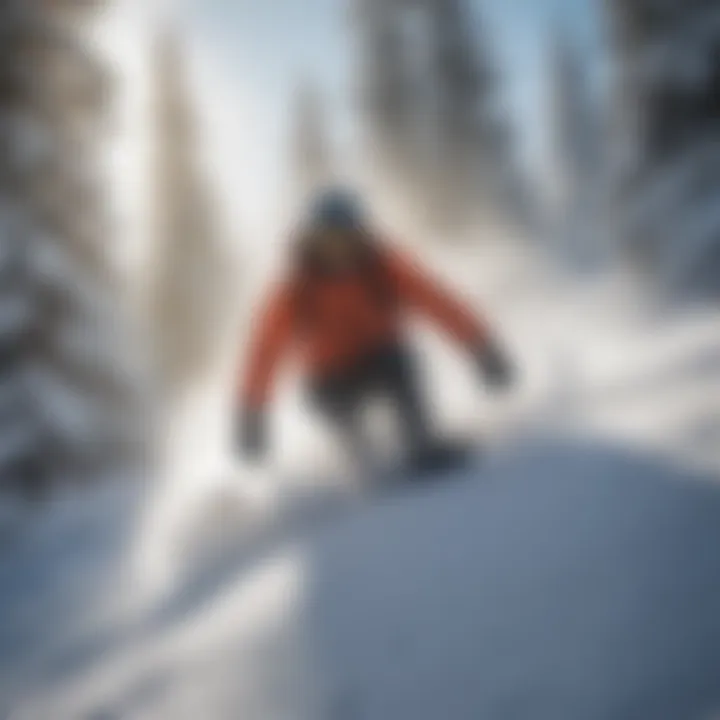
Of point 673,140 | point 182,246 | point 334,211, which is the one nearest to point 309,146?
point 182,246

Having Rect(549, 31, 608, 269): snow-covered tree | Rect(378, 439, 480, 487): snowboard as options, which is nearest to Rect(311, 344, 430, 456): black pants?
Rect(378, 439, 480, 487): snowboard

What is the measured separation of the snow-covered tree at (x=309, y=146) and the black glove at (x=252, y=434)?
2262 centimetres

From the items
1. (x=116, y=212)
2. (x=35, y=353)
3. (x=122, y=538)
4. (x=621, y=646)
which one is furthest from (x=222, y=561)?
(x=116, y=212)

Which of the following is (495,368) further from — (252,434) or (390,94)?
(390,94)

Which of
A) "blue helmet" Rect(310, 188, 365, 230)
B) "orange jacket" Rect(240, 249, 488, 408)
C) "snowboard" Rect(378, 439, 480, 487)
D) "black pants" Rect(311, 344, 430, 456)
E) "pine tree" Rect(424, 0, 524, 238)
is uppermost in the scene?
"pine tree" Rect(424, 0, 524, 238)

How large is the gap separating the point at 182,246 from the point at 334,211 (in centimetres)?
1863

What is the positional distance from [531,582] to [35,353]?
24.6 ft

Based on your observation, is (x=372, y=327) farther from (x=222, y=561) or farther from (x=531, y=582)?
(x=531, y=582)

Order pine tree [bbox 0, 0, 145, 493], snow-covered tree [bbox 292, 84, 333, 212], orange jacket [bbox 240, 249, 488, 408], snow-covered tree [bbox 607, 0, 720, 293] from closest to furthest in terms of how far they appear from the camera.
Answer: orange jacket [bbox 240, 249, 488, 408]
pine tree [bbox 0, 0, 145, 493]
snow-covered tree [bbox 607, 0, 720, 293]
snow-covered tree [bbox 292, 84, 333, 212]

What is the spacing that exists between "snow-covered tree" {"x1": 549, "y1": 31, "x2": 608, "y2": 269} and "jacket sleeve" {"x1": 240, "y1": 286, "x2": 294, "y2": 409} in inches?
1318

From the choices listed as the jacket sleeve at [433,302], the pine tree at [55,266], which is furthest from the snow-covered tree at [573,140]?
the jacket sleeve at [433,302]

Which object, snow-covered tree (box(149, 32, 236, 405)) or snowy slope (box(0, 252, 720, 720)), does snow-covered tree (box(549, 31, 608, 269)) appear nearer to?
snow-covered tree (box(149, 32, 236, 405))

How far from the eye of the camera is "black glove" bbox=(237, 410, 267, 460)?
4352 mm

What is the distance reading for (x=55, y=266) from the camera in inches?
323
